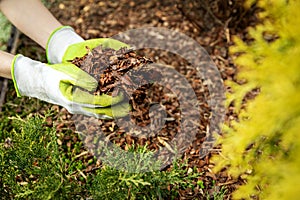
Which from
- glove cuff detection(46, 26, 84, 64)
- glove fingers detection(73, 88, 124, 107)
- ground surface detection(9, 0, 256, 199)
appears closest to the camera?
glove fingers detection(73, 88, 124, 107)

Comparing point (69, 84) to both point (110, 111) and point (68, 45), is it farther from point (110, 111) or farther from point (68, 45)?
point (68, 45)

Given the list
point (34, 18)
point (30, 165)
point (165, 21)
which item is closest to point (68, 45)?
point (34, 18)

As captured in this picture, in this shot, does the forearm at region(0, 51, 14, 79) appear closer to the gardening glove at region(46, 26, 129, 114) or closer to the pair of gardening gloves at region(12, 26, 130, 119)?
the pair of gardening gloves at region(12, 26, 130, 119)

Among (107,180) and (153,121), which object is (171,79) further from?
(107,180)

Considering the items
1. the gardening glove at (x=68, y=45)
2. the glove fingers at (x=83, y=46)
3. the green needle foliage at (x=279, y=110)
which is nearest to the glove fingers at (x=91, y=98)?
the gardening glove at (x=68, y=45)

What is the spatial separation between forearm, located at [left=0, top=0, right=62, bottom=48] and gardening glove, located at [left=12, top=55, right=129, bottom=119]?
0.33m

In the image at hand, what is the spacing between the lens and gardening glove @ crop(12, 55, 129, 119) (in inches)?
84.6

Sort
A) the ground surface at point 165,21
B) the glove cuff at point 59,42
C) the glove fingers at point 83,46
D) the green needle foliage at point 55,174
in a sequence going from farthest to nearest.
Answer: the ground surface at point 165,21, the glove cuff at point 59,42, the glove fingers at point 83,46, the green needle foliage at point 55,174

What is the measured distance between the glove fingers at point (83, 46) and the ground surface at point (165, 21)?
29.9 inches

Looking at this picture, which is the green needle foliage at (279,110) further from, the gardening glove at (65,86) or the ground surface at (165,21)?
the ground surface at (165,21)

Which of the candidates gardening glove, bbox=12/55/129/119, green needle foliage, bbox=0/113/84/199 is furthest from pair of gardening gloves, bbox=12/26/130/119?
green needle foliage, bbox=0/113/84/199

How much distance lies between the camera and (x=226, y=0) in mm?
3293

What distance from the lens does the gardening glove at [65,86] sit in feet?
7.05

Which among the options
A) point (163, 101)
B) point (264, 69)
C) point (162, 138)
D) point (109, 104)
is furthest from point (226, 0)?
point (264, 69)
